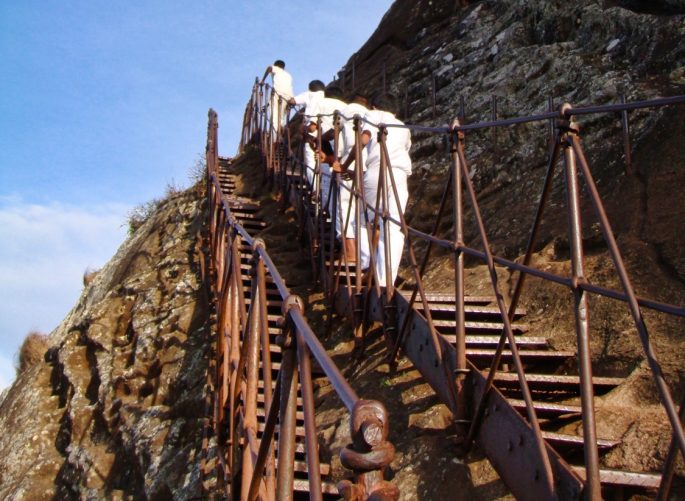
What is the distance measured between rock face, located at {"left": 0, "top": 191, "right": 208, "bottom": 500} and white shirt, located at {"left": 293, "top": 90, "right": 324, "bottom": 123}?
6.98 feet

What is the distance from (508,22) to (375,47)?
4.99 meters

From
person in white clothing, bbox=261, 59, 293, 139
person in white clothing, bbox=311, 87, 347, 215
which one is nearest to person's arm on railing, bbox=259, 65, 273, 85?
person in white clothing, bbox=261, 59, 293, 139

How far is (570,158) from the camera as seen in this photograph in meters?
3.03

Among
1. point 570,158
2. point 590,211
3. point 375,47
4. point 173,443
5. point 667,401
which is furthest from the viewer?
point 375,47

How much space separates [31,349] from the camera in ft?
41.8

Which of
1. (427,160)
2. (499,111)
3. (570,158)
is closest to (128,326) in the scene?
(427,160)

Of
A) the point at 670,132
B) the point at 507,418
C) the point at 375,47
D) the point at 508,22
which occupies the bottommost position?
the point at 507,418

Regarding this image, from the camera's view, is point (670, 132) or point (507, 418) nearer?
point (507, 418)

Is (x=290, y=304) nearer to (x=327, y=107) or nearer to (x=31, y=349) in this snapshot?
(x=327, y=107)

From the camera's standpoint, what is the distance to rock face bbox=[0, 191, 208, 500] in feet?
21.5

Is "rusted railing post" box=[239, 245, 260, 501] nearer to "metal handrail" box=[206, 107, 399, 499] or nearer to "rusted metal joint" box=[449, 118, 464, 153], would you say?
"metal handrail" box=[206, 107, 399, 499]

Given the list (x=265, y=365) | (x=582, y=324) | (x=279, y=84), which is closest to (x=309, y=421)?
(x=265, y=365)

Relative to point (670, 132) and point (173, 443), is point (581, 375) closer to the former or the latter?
point (670, 132)

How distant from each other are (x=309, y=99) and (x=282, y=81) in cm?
260
